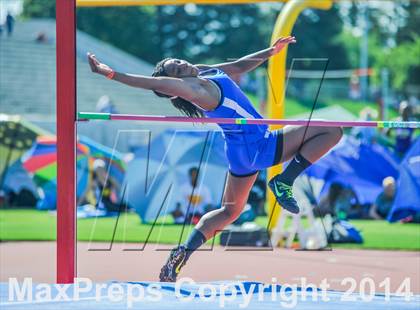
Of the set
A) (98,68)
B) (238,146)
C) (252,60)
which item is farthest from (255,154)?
(98,68)

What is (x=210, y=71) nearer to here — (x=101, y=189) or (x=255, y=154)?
(x=255, y=154)

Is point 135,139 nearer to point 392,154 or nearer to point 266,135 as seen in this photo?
point 392,154

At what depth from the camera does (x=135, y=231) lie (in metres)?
11.5

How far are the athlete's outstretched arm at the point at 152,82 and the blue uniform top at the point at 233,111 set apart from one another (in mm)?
268

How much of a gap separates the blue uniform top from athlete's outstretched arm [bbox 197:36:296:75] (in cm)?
31

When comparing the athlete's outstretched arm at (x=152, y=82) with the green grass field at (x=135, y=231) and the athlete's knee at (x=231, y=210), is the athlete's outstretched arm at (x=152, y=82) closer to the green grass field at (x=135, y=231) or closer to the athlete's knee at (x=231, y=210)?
the athlete's knee at (x=231, y=210)

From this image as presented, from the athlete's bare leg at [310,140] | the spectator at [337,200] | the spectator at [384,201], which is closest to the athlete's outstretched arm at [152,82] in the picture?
the athlete's bare leg at [310,140]

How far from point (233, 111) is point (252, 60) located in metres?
0.49

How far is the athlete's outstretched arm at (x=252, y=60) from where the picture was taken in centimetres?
625

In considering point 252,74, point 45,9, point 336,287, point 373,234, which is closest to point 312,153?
point 336,287

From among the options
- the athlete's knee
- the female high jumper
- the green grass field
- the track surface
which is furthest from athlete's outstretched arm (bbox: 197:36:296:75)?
the green grass field

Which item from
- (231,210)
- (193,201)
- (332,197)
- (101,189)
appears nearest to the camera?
(231,210)

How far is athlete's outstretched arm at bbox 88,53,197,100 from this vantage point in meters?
5.46

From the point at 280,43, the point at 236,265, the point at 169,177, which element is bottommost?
the point at 236,265
